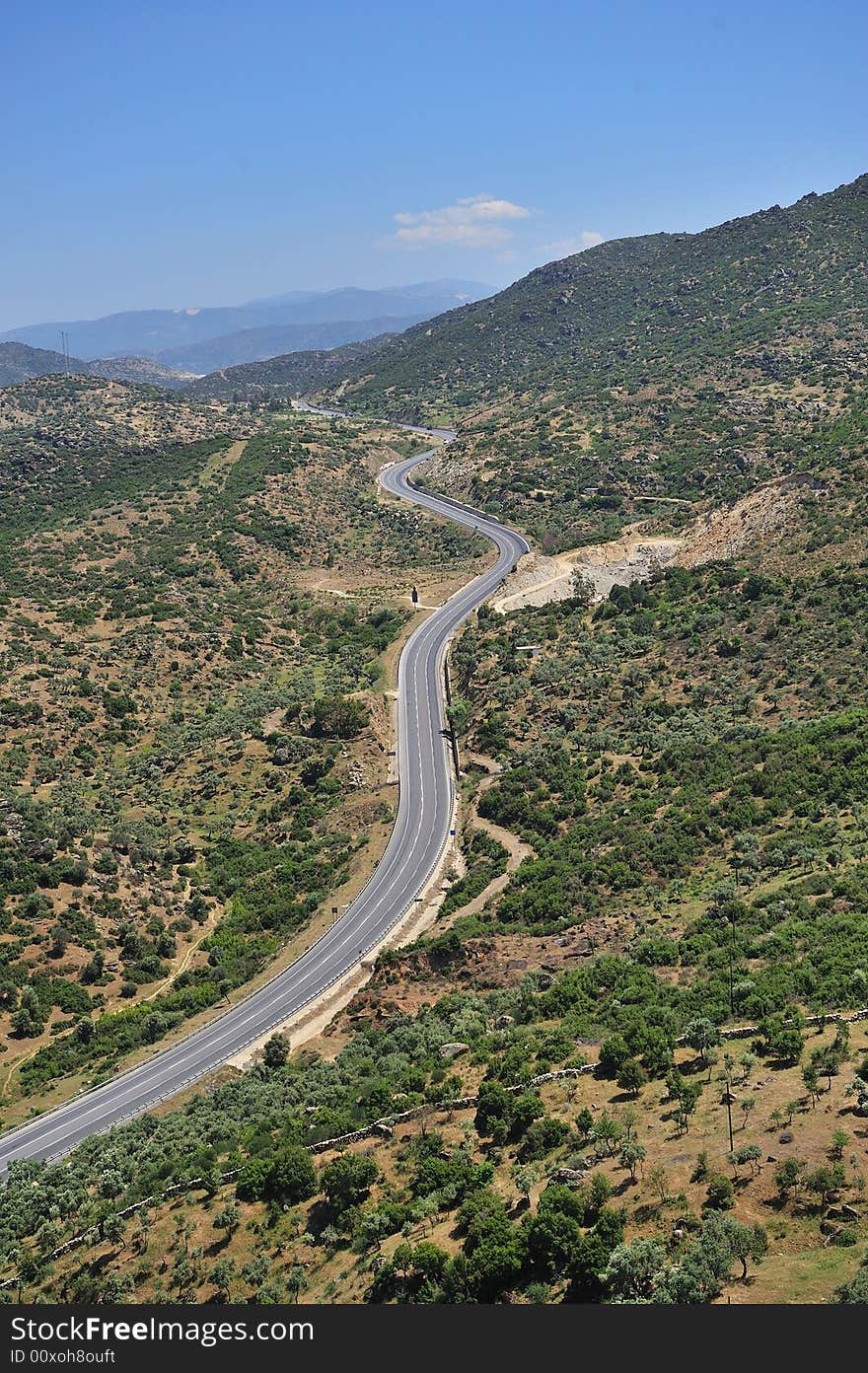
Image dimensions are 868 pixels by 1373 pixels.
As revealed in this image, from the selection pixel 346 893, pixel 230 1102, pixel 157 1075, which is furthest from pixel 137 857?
pixel 230 1102

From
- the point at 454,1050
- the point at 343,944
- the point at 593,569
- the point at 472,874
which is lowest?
the point at 343,944

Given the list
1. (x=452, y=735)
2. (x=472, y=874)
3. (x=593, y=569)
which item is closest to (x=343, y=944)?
(x=472, y=874)

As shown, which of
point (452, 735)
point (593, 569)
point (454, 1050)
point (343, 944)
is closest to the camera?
point (454, 1050)

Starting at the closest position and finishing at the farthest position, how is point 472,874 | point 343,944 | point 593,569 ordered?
point 343,944 → point 472,874 → point 593,569

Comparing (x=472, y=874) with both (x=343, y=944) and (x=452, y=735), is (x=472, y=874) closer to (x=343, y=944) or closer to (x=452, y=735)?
(x=343, y=944)

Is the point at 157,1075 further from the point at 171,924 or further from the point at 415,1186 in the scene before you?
the point at 415,1186

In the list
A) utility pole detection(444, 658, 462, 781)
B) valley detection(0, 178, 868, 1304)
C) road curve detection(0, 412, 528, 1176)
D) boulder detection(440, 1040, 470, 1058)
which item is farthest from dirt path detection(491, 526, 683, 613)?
boulder detection(440, 1040, 470, 1058)

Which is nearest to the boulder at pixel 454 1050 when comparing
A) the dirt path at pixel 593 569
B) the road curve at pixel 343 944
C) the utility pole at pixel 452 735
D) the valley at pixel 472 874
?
the valley at pixel 472 874

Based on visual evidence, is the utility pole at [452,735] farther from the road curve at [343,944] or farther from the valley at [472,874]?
the valley at [472,874]
